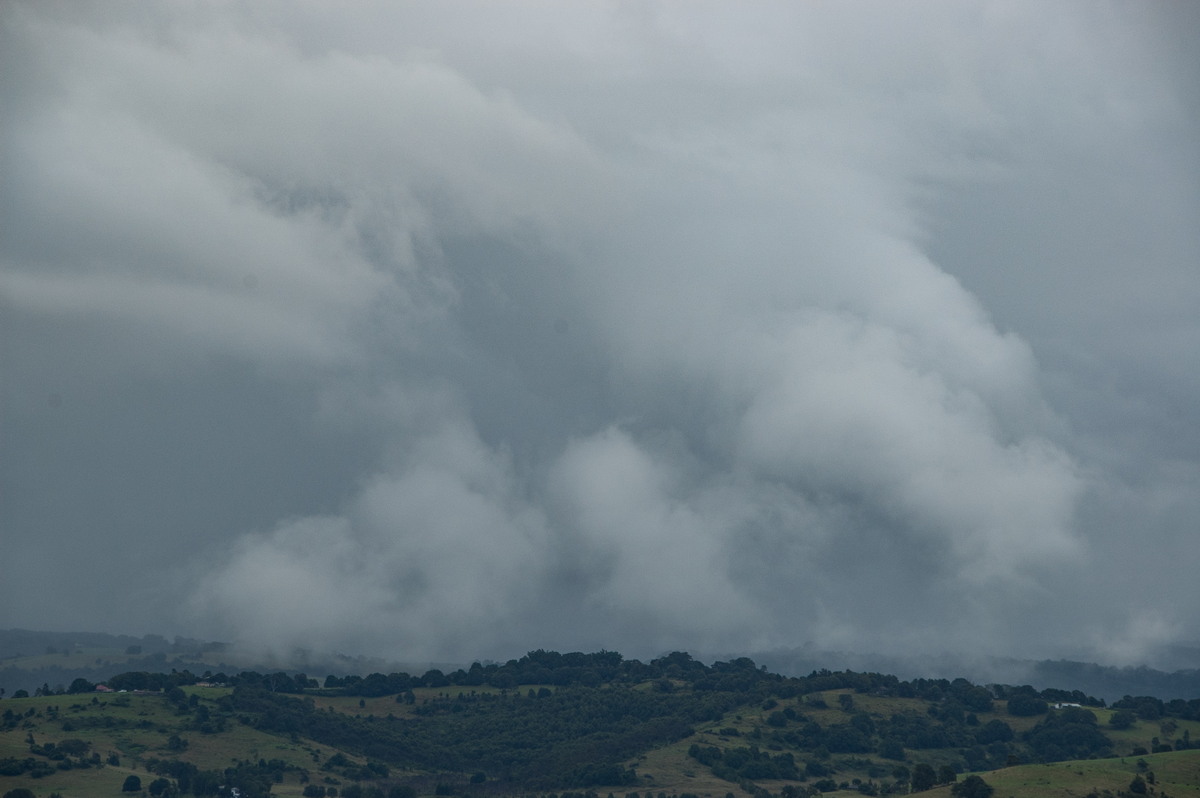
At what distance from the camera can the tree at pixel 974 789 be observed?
126 meters

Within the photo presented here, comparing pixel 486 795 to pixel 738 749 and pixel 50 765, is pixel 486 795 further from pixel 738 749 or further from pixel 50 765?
pixel 50 765

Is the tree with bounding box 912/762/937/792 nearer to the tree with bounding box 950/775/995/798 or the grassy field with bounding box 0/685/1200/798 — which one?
the grassy field with bounding box 0/685/1200/798

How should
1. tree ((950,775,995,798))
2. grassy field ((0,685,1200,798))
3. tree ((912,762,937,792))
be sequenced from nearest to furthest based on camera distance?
tree ((950,775,995,798)), tree ((912,762,937,792)), grassy field ((0,685,1200,798))

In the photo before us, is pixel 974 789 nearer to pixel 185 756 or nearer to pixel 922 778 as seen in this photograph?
pixel 922 778

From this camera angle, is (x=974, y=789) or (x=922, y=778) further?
(x=922, y=778)

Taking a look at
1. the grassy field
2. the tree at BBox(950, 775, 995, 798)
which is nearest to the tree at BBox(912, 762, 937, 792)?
the grassy field

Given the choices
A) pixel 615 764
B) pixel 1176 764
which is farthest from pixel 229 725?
pixel 1176 764

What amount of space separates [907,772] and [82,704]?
133191mm

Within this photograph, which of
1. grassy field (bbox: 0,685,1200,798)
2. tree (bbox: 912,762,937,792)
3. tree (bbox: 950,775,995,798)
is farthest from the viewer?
A: grassy field (bbox: 0,685,1200,798)

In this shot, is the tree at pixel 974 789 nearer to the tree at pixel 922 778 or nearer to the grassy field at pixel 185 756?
the grassy field at pixel 185 756

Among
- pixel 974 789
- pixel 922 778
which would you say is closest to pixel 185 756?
pixel 922 778

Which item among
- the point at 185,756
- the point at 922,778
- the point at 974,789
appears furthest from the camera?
the point at 185,756

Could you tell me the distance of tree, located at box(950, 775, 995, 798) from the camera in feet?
415

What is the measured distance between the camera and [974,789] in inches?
5010
